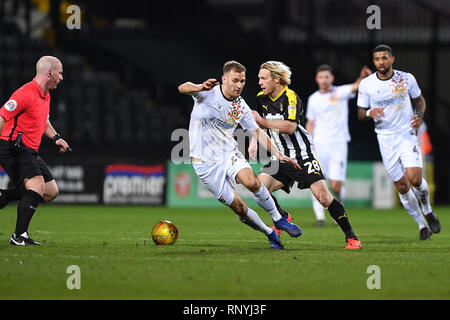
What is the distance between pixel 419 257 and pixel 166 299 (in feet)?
11.9

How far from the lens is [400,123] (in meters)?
11.2

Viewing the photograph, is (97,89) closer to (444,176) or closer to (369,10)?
(369,10)

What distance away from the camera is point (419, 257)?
877 cm

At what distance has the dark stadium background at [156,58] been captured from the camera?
21.4 metres

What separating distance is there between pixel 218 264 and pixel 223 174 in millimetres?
1393

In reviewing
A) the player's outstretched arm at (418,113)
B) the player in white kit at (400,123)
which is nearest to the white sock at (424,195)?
the player in white kit at (400,123)

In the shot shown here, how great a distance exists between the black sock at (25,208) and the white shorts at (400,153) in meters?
4.64

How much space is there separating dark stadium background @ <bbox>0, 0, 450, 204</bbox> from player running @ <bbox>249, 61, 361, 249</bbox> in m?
9.40

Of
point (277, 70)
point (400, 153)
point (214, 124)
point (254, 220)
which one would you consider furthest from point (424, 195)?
point (214, 124)

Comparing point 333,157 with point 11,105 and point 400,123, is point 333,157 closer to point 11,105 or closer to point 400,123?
point 400,123

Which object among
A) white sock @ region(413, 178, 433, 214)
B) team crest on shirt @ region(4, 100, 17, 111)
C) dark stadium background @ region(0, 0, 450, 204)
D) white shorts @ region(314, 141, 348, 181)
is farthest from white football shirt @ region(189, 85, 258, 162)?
dark stadium background @ region(0, 0, 450, 204)

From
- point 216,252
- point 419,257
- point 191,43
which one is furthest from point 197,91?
point 191,43
